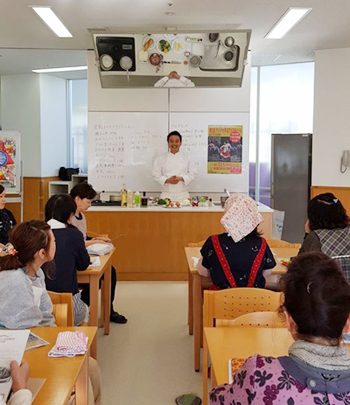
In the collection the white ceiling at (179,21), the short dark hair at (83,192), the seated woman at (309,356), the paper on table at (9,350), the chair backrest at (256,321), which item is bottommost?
the chair backrest at (256,321)

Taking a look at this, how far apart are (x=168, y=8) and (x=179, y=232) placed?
2473mm

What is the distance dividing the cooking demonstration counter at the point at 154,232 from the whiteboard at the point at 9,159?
2660 mm

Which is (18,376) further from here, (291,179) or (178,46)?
(291,179)

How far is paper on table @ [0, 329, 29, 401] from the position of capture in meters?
1.42

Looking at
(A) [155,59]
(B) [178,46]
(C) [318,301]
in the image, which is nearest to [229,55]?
(B) [178,46]

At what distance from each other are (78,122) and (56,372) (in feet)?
27.2

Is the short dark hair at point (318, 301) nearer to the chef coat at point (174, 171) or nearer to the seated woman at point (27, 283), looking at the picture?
the seated woman at point (27, 283)

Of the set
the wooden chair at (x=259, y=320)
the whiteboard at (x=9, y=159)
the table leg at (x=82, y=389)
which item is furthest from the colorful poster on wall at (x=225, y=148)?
the table leg at (x=82, y=389)

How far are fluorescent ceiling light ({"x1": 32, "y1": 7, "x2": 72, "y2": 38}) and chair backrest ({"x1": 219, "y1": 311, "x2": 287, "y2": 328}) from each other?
13.2 feet

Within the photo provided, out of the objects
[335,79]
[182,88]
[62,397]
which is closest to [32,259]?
[62,397]

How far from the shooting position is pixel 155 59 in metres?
5.74

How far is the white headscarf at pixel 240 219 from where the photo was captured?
2863 millimetres

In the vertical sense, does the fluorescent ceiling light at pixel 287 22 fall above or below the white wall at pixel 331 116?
above

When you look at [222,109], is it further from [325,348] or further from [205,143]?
[325,348]
